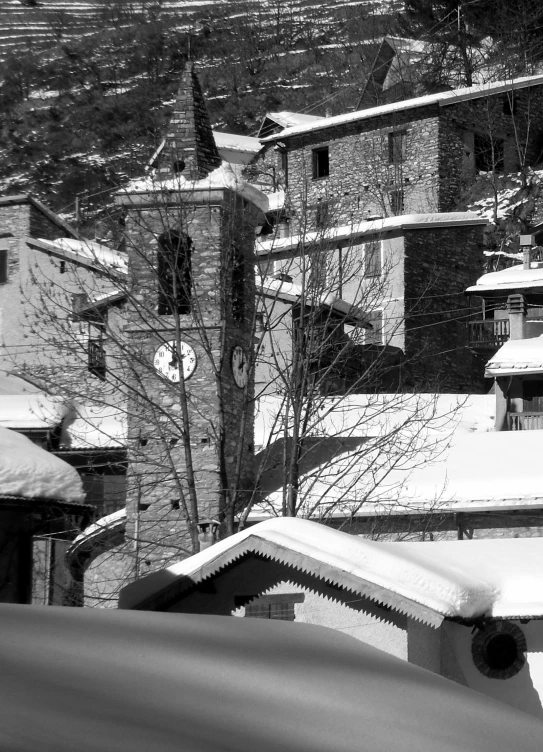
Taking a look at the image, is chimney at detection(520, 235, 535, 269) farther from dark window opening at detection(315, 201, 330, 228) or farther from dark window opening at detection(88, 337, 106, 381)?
dark window opening at detection(88, 337, 106, 381)

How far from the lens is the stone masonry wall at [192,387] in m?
20.3

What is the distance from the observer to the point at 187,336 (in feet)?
68.7

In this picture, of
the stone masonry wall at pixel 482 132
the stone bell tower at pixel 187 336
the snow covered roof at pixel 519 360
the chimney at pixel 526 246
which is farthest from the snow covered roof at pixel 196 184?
the stone masonry wall at pixel 482 132

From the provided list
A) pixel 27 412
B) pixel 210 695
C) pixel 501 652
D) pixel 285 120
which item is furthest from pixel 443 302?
pixel 210 695

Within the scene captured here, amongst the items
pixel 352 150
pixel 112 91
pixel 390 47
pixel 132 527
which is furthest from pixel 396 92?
pixel 112 91

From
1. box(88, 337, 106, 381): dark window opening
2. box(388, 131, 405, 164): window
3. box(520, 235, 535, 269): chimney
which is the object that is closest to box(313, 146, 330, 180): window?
box(388, 131, 405, 164): window

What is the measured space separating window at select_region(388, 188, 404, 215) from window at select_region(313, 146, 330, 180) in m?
2.99

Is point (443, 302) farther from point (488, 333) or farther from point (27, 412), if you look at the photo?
point (27, 412)

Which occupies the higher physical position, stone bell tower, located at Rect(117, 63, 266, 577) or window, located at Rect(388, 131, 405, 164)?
window, located at Rect(388, 131, 405, 164)

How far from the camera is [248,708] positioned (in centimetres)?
473

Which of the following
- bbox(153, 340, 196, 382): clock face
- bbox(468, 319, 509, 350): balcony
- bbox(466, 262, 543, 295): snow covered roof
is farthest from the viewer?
bbox(468, 319, 509, 350): balcony

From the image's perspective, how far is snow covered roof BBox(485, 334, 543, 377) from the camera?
26062 millimetres

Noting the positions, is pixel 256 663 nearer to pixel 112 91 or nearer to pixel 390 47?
pixel 390 47

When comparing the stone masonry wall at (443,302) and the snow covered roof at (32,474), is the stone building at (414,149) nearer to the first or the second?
the stone masonry wall at (443,302)
